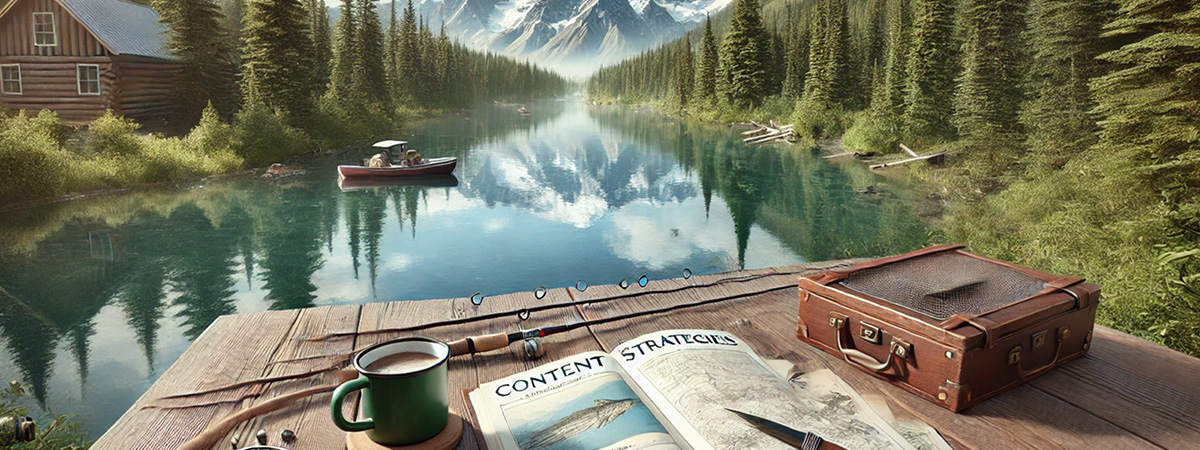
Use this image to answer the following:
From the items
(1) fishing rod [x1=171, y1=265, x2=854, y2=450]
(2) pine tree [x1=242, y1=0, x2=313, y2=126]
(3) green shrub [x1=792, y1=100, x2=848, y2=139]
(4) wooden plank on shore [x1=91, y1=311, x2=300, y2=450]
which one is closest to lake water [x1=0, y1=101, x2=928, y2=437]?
(2) pine tree [x1=242, y1=0, x2=313, y2=126]

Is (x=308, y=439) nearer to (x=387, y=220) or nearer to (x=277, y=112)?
(x=387, y=220)

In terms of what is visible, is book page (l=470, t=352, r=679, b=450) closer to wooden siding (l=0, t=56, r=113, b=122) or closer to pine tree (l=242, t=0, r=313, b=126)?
pine tree (l=242, t=0, r=313, b=126)

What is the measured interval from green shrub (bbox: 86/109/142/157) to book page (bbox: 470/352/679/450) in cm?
2020

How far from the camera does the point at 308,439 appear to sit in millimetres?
1498

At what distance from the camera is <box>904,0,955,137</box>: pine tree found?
2422 centimetres

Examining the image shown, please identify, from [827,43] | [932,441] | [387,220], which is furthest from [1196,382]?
[827,43]

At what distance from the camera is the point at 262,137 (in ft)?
72.9

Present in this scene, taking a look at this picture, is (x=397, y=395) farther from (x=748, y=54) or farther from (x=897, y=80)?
(x=748, y=54)

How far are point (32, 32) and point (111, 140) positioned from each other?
7.59m

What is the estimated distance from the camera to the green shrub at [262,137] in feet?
69.9

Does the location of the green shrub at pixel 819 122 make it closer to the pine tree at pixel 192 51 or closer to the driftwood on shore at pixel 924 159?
the driftwood on shore at pixel 924 159

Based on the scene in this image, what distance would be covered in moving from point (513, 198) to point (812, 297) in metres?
16.9

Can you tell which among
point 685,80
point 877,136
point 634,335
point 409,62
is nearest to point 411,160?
point 877,136

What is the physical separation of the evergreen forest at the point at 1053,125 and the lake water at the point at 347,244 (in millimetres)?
2595
